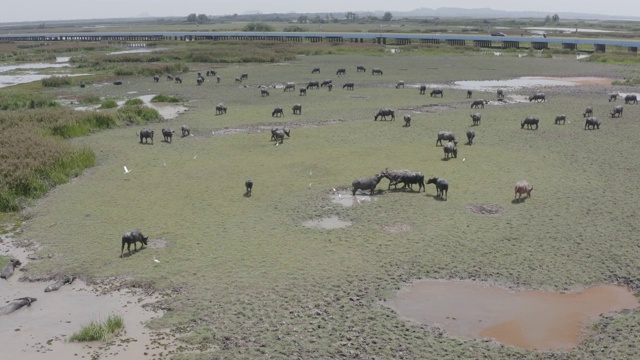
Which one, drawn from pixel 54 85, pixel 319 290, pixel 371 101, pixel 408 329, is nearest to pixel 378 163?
pixel 319 290

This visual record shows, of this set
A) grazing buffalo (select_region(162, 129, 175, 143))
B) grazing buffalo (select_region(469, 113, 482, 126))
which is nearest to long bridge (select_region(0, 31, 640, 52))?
grazing buffalo (select_region(469, 113, 482, 126))

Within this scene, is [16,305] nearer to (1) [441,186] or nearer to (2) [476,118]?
(1) [441,186]

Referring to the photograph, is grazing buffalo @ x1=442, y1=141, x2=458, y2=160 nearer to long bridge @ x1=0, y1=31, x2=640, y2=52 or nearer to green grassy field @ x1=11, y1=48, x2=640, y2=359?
green grassy field @ x1=11, y1=48, x2=640, y2=359

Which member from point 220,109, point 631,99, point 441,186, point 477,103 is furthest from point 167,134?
point 631,99

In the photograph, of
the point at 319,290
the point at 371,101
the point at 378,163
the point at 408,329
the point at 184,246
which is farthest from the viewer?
the point at 371,101

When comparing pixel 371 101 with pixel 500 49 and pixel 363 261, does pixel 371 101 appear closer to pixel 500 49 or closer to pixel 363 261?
pixel 363 261

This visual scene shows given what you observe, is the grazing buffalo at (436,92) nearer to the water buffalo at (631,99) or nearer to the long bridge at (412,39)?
the water buffalo at (631,99)

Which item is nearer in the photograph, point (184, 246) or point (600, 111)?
point (184, 246)
